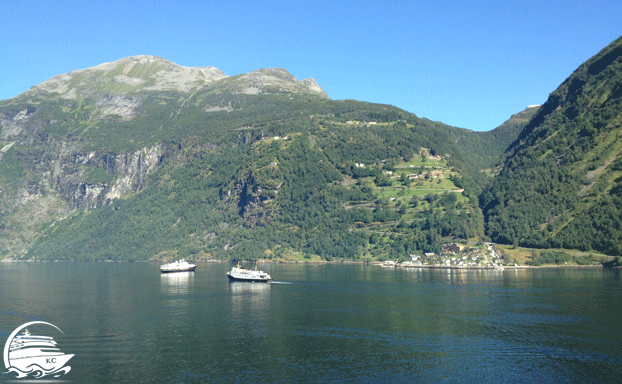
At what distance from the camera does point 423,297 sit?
142 metres

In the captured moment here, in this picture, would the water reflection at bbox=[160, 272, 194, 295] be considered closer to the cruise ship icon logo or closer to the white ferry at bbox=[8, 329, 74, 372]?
the white ferry at bbox=[8, 329, 74, 372]

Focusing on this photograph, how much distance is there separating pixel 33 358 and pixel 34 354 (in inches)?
77.1

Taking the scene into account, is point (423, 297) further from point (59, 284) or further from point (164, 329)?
point (59, 284)

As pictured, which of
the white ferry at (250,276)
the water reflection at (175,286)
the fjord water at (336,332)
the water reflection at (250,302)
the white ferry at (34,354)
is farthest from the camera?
the white ferry at (250,276)

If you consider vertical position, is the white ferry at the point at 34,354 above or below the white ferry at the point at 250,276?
below

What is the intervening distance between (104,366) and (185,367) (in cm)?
1123

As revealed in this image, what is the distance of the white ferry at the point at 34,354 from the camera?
78125 millimetres

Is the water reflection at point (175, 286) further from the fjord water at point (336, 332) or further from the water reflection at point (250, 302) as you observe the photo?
the water reflection at point (250, 302)

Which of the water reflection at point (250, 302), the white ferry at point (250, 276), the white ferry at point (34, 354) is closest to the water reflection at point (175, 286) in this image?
the water reflection at point (250, 302)

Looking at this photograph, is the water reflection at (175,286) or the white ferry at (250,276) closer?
the water reflection at (175,286)

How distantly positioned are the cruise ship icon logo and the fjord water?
173cm

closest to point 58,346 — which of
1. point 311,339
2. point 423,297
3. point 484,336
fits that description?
point 311,339

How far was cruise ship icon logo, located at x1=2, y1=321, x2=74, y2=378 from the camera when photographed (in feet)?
249

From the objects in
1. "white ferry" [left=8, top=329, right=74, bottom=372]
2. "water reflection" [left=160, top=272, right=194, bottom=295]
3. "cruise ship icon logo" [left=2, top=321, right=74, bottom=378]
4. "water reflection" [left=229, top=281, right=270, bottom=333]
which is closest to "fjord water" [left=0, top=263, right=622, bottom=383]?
"water reflection" [left=229, top=281, right=270, bottom=333]
